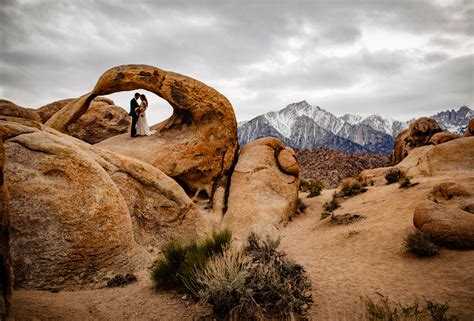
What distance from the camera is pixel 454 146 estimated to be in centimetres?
1599

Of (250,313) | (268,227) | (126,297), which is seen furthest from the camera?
(268,227)

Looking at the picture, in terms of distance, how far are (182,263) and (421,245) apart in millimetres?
6381

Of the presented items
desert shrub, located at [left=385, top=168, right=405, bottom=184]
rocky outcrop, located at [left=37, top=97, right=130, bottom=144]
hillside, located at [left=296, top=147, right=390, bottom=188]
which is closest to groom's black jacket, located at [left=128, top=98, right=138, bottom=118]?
rocky outcrop, located at [left=37, top=97, right=130, bottom=144]

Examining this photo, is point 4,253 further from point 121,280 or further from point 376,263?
point 376,263

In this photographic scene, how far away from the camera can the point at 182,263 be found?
20.5 ft

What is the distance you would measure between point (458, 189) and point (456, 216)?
354cm

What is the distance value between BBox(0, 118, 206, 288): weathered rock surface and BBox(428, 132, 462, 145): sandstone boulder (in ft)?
69.7

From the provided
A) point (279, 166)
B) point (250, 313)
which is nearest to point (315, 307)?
point (250, 313)

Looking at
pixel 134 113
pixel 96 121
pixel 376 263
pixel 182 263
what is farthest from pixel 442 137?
pixel 96 121

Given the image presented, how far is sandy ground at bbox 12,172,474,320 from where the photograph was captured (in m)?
4.91

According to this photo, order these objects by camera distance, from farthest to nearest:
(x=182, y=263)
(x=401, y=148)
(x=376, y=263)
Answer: (x=401, y=148) < (x=376, y=263) < (x=182, y=263)

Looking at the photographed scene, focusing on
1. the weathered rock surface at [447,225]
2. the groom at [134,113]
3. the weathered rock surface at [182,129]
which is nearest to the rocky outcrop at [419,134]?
the weathered rock surface at [447,225]

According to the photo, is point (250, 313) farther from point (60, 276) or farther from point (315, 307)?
point (60, 276)

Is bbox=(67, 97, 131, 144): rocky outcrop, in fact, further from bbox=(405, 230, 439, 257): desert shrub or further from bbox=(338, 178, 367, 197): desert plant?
bbox=(405, 230, 439, 257): desert shrub
